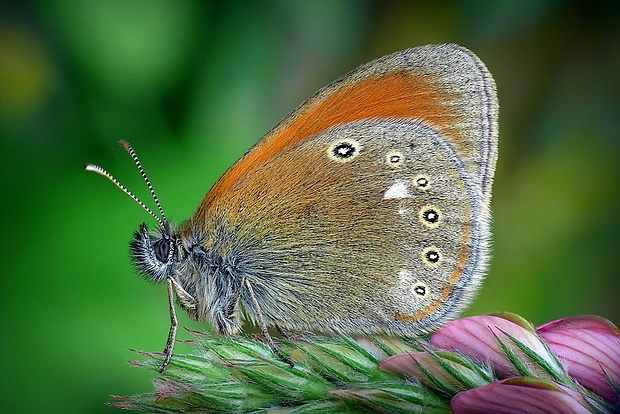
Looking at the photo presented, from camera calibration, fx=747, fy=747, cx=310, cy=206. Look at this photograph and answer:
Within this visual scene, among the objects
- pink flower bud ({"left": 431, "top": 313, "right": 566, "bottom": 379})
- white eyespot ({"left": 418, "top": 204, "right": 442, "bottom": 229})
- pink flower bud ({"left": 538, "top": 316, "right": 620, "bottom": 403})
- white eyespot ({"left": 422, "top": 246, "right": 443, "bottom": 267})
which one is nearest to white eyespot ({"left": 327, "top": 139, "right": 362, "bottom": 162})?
white eyespot ({"left": 418, "top": 204, "right": 442, "bottom": 229})

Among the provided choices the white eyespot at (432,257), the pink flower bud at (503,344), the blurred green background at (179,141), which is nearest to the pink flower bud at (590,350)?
the pink flower bud at (503,344)

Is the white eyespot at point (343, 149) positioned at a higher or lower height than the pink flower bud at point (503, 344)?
higher

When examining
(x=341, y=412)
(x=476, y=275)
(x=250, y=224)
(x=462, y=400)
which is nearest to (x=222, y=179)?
(x=250, y=224)

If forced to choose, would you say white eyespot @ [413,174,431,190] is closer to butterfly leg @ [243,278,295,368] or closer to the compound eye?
butterfly leg @ [243,278,295,368]

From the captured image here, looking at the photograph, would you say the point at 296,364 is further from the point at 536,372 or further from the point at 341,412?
the point at 536,372

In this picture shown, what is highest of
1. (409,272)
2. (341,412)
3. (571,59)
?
(571,59)

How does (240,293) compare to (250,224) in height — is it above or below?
below

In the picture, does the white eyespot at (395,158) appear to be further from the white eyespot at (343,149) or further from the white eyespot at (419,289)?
the white eyespot at (419,289)

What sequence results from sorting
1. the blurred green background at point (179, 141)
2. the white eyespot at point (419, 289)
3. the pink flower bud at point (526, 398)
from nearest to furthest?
the pink flower bud at point (526, 398)
the white eyespot at point (419, 289)
the blurred green background at point (179, 141)
